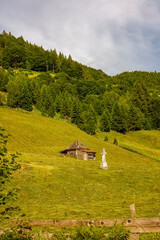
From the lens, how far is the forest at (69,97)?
11399 centimetres

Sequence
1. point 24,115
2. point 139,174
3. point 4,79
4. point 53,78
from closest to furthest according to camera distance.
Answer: point 139,174, point 24,115, point 4,79, point 53,78

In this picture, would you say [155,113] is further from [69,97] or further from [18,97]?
[18,97]

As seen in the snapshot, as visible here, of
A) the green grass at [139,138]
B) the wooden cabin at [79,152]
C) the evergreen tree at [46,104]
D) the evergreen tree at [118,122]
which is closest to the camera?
the wooden cabin at [79,152]

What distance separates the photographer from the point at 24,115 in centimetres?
9631

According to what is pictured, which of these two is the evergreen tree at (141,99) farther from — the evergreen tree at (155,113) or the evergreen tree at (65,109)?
the evergreen tree at (65,109)

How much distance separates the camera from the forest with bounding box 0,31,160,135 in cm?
11399

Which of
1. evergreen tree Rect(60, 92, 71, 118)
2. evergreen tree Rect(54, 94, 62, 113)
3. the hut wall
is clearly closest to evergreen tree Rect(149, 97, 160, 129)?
evergreen tree Rect(60, 92, 71, 118)

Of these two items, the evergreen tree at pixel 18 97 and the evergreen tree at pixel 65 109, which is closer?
the evergreen tree at pixel 18 97

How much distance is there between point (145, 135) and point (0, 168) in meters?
121

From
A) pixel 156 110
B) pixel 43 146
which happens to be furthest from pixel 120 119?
pixel 43 146

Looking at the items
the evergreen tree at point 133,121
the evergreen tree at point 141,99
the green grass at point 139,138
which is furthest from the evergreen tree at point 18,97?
the evergreen tree at point 141,99

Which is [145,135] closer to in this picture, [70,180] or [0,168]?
[70,180]

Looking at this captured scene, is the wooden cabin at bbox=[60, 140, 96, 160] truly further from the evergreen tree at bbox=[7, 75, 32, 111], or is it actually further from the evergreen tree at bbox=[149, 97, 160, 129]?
the evergreen tree at bbox=[149, 97, 160, 129]

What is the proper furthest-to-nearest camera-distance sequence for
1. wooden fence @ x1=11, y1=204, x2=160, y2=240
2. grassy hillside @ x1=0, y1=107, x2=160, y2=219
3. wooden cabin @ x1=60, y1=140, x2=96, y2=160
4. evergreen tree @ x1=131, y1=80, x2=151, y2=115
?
1. evergreen tree @ x1=131, y1=80, x2=151, y2=115
2. wooden cabin @ x1=60, y1=140, x2=96, y2=160
3. grassy hillside @ x1=0, y1=107, x2=160, y2=219
4. wooden fence @ x1=11, y1=204, x2=160, y2=240
